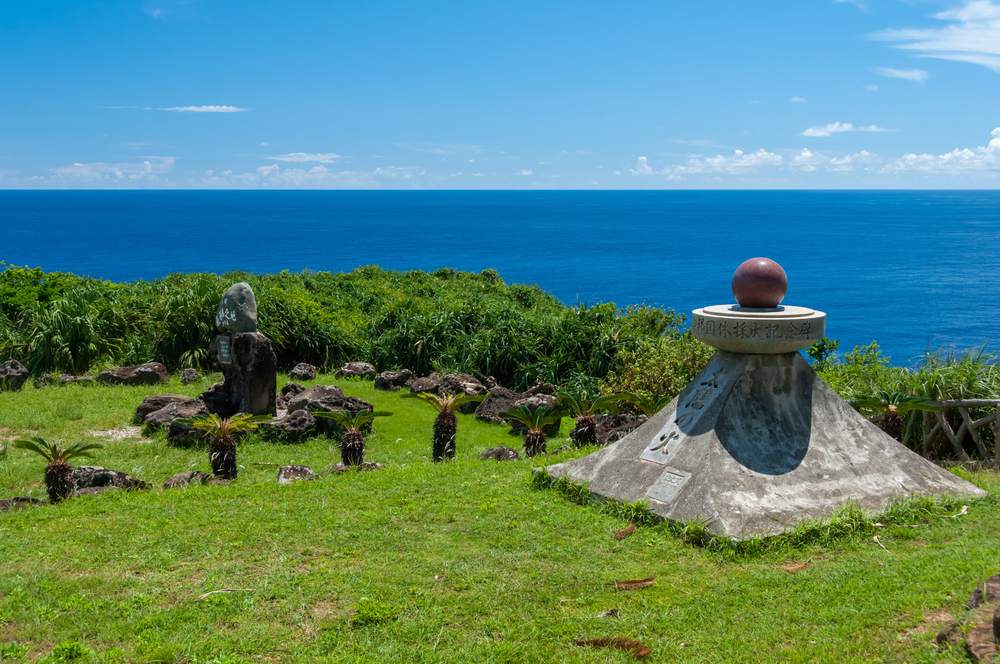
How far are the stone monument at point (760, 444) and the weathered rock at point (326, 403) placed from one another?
705 cm

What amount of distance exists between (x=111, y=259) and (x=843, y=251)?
342ft

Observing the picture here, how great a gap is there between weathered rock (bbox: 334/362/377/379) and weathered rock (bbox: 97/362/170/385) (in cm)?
431

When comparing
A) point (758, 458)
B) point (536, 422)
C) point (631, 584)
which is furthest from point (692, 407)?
point (536, 422)

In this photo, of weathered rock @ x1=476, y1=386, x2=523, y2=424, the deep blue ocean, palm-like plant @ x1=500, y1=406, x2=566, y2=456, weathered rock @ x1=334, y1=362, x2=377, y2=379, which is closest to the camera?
palm-like plant @ x1=500, y1=406, x2=566, y2=456

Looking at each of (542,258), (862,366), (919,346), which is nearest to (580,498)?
(862,366)

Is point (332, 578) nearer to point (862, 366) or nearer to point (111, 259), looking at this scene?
point (862, 366)

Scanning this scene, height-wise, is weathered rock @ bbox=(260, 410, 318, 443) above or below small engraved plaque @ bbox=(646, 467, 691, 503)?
below

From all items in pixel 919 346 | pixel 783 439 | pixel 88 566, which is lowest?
pixel 919 346

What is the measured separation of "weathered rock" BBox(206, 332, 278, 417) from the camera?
15055 mm

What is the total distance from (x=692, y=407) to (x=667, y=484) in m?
1.03

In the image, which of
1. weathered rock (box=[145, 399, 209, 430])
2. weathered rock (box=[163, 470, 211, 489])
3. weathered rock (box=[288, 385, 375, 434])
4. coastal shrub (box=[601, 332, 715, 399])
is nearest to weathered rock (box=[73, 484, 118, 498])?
weathered rock (box=[163, 470, 211, 489])

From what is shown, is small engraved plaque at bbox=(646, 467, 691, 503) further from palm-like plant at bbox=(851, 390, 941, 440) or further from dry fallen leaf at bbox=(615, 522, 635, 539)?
palm-like plant at bbox=(851, 390, 941, 440)

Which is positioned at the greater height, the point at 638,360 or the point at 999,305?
the point at 638,360

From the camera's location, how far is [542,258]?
114 metres
